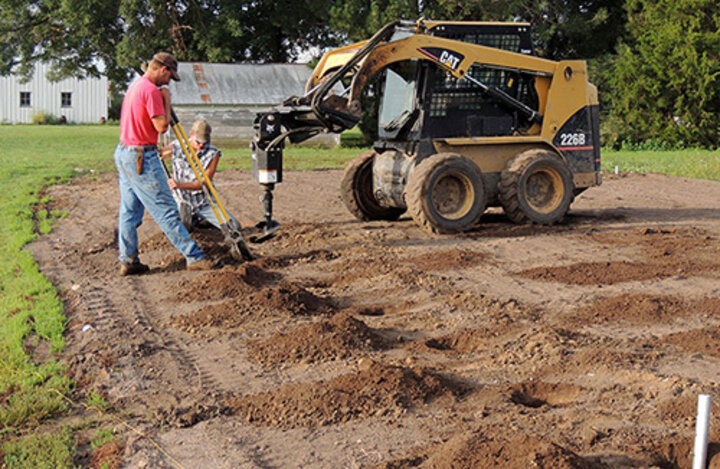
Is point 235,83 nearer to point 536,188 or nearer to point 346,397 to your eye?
point 536,188

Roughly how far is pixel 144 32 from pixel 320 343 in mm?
31382

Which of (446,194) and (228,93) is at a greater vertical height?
(228,93)

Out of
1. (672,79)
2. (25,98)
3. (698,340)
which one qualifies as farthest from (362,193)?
(25,98)

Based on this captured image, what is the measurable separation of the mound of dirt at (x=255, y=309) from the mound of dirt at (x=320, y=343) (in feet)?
2.06

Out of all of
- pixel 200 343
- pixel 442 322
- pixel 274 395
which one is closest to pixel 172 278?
pixel 200 343

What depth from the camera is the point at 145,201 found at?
332 inches

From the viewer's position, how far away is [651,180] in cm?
1833

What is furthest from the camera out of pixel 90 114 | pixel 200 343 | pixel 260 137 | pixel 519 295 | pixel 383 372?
pixel 90 114

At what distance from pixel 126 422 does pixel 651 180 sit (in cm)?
1553

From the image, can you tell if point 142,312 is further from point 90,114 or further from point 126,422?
point 90,114

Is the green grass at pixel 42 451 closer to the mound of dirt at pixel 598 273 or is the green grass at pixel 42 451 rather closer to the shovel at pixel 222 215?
the shovel at pixel 222 215

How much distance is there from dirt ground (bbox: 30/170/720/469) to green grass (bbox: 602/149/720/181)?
9727mm

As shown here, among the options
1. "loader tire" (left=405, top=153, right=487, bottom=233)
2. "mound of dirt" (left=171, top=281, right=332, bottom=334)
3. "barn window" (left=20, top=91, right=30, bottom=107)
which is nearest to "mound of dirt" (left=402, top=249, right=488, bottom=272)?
"loader tire" (left=405, top=153, right=487, bottom=233)

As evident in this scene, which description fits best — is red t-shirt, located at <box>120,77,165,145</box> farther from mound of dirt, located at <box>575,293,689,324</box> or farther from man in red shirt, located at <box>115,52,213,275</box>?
mound of dirt, located at <box>575,293,689,324</box>
